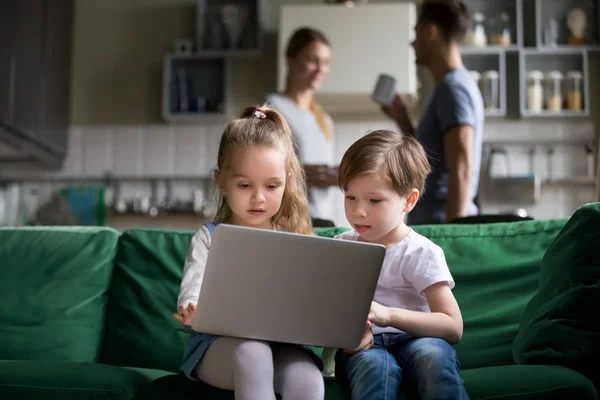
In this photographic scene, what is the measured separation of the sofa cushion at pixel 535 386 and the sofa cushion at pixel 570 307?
6cm

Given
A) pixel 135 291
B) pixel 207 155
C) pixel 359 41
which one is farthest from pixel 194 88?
pixel 135 291

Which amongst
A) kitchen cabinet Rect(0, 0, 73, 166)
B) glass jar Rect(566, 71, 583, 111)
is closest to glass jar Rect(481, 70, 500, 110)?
glass jar Rect(566, 71, 583, 111)

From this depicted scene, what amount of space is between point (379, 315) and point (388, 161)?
29 centimetres

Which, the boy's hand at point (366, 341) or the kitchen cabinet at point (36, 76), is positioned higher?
the kitchen cabinet at point (36, 76)

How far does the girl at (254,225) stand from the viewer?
1.36 m

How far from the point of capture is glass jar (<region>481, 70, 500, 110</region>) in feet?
14.7

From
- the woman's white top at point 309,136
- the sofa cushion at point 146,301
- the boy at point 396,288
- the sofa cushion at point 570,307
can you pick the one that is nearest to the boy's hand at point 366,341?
the boy at point 396,288

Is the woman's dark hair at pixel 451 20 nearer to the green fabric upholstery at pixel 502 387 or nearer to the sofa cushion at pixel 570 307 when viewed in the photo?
the sofa cushion at pixel 570 307

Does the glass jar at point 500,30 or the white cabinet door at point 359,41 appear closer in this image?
the white cabinet door at point 359,41

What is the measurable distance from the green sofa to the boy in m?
0.31

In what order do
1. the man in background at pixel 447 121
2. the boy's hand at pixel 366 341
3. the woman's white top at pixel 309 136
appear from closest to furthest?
the boy's hand at pixel 366 341 → the man in background at pixel 447 121 → the woman's white top at pixel 309 136

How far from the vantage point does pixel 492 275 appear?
191 cm

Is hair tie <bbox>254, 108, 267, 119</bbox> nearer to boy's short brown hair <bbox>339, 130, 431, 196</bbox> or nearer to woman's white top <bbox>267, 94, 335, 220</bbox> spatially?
boy's short brown hair <bbox>339, 130, 431, 196</bbox>

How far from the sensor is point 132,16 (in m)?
4.97
